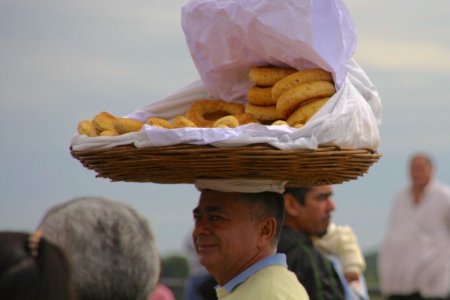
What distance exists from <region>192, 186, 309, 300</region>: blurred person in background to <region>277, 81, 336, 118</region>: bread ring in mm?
349

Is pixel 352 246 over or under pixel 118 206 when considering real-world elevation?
under

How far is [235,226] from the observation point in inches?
185

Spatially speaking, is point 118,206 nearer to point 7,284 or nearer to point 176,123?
point 7,284

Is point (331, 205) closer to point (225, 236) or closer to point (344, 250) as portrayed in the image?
point (344, 250)

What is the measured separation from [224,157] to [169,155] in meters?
0.18

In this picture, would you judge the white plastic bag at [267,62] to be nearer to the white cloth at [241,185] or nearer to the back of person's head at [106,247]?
the white cloth at [241,185]

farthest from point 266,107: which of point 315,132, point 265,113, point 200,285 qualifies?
point 200,285

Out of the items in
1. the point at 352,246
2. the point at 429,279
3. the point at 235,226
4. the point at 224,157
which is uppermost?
the point at 224,157

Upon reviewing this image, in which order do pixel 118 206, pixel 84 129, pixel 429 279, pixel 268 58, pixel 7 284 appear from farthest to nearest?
pixel 429 279 < pixel 268 58 < pixel 84 129 < pixel 118 206 < pixel 7 284

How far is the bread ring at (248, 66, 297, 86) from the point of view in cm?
479

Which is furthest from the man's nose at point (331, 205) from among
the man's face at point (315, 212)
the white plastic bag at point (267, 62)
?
the white plastic bag at point (267, 62)

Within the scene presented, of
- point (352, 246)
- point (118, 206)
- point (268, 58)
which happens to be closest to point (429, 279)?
point (352, 246)

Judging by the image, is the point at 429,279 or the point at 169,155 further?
the point at 429,279

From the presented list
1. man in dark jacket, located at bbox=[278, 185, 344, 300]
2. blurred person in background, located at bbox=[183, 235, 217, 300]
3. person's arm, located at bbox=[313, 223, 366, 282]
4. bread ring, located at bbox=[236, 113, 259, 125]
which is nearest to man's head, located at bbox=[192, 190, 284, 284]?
bread ring, located at bbox=[236, 113, 259, 125]
